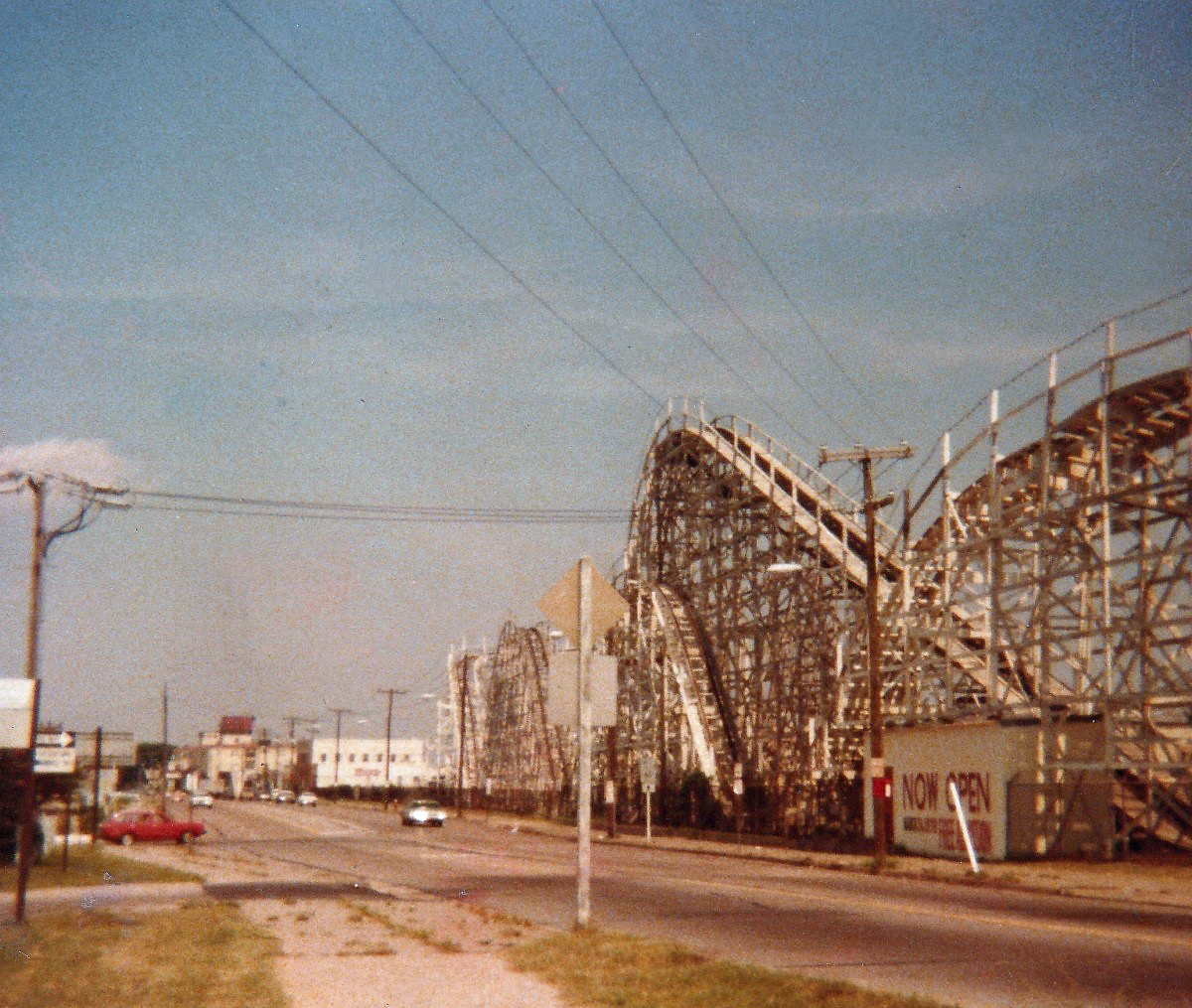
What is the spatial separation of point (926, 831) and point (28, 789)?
24885 mm

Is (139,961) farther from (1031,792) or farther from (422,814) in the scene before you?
(422,814)

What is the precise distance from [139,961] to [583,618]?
193 inches

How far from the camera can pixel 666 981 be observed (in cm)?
1054

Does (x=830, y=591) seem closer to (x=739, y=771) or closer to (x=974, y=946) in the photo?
(x=739, y=771)

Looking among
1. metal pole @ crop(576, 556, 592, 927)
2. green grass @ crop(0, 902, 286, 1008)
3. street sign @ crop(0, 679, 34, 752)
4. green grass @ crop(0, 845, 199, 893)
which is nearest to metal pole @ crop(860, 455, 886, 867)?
green grass @ crop(0, 845, 199, 893)

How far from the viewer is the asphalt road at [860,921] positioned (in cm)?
1128

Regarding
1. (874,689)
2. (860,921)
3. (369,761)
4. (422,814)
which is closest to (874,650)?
(874,689)

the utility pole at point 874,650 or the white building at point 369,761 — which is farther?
the white building at point 369,761

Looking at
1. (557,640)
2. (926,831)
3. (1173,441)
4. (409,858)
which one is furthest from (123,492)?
(557,640)

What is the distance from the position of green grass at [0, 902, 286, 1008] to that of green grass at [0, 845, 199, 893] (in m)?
6.34

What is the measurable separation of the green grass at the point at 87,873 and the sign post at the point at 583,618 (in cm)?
1137

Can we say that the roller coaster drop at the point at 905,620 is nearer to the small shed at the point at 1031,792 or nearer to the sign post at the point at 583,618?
the small shed at the point at 1031,792

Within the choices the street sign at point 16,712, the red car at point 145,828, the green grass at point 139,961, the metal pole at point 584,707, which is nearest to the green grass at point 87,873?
the street sign at point 16,712

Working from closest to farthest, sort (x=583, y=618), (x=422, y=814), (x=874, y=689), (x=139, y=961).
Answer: (x=139, y=961) < (x=583, y=618) < (x=874, y=689) < (x=422, y=814)
